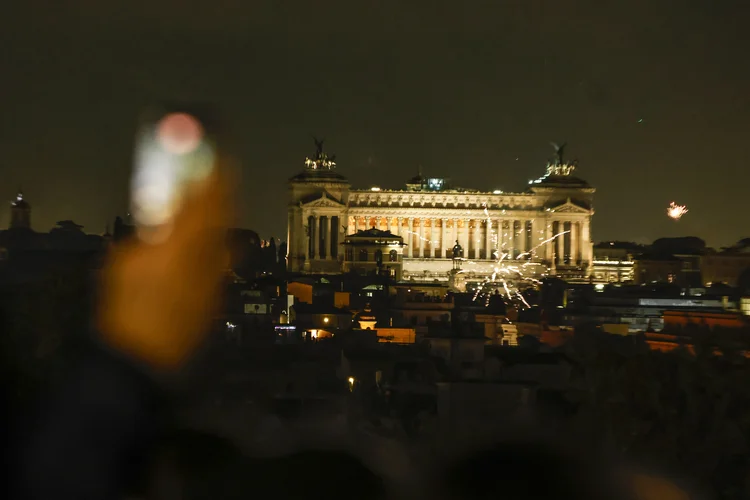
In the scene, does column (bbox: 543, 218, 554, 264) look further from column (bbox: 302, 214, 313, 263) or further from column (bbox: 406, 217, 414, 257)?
column (bbox: 302, 214, 313, 263)

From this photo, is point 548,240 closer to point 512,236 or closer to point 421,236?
point 512,236

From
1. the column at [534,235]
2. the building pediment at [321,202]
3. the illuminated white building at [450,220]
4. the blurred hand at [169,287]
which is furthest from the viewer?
the column at [534,235]

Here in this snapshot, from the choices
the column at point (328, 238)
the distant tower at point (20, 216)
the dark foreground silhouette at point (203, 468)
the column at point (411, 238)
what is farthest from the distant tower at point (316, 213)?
the dark foreground silhouette at point (203, 468)

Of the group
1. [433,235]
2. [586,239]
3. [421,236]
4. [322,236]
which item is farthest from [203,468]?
[586,239]

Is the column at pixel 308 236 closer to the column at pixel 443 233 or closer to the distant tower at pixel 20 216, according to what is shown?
the column at pixel 443 233

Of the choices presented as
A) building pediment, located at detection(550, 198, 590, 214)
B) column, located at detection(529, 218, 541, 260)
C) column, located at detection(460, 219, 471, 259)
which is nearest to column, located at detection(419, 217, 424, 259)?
column, located at detection(460, 219, 471, 259)

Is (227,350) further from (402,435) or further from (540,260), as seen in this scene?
(540,260)
